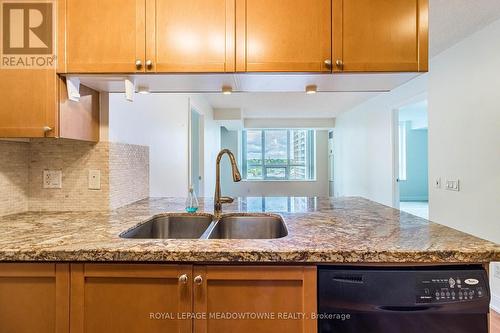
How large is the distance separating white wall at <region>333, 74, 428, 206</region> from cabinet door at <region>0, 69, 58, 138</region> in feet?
11.8

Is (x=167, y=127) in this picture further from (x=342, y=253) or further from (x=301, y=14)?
(x=342, y=253)

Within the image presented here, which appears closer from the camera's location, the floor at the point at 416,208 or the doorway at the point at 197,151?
the doorway at the point at 197,151

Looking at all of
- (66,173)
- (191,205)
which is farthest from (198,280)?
(66,173)

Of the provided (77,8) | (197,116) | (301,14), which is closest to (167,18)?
(77,8)

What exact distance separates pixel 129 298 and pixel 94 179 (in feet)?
3.00

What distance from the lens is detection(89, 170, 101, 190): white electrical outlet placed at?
1.63m

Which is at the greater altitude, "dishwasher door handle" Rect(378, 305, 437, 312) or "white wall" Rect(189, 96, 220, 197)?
"white wall" Rect(189, 96, 220, 197)

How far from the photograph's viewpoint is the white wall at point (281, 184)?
8.19 m

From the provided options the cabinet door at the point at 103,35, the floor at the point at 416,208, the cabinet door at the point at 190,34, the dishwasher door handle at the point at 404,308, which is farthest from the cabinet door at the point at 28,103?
the floor at the point at 416,208

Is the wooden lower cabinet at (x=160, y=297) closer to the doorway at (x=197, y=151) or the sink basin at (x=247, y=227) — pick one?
the sink basin at (x=247, y=227)

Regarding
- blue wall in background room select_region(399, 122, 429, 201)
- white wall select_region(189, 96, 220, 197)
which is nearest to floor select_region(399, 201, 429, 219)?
blue wall in background room select_region(399, 122, 429, 201)

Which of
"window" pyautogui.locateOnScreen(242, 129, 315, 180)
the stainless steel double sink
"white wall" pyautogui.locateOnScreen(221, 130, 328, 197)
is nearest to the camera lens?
the stainless steel double sink

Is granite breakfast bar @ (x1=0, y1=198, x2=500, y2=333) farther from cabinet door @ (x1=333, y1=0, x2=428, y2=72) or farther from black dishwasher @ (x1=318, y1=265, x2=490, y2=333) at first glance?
cabinet door @ (x1=333, y1=0, x2=428, y2=72)

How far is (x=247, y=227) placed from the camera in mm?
1589
